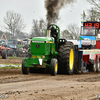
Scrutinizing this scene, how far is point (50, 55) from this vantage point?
1265 centimetres

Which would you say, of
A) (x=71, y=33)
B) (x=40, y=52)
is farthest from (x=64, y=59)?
(x=71, y=33)

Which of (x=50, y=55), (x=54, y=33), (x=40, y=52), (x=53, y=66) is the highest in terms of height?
(x=54, y=33)

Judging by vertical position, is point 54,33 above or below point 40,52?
above

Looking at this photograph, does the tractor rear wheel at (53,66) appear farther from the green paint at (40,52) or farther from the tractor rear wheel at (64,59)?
the tractor rear wheel at (64,59)

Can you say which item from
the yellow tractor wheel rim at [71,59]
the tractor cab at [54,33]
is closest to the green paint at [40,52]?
the tractor cab at [54,33]

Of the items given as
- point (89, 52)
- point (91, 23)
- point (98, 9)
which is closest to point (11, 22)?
point (98, 9)

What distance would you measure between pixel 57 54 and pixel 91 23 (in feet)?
35.8

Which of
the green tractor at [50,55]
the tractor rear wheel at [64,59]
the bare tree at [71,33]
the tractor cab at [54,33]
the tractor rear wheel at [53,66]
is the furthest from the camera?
the bare tree at [71,33]

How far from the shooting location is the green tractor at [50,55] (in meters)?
12.1

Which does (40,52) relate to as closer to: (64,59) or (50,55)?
(50,55)

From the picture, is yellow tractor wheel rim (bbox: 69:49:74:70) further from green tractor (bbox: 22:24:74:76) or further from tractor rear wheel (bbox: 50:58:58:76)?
tractor rear wheel (bbox: 50:58:58:76)

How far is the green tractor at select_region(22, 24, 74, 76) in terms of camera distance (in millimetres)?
12062

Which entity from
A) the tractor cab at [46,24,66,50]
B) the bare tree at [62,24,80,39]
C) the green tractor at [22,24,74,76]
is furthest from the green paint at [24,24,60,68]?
the bare tree at [62,24,80,39]

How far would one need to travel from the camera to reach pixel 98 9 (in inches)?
1125
